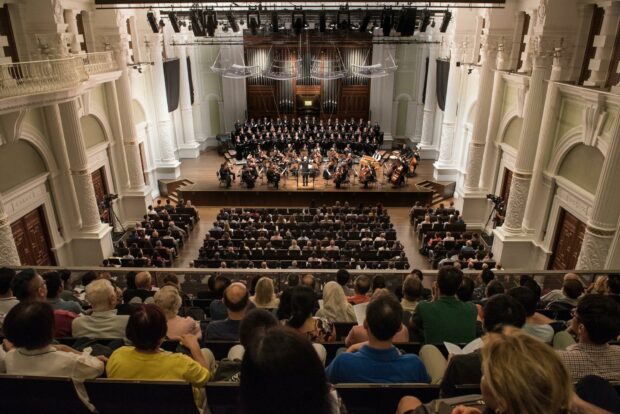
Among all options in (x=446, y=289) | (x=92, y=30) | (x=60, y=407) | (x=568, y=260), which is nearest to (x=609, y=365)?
(x=446, y=289)

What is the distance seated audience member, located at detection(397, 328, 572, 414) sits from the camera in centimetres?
143

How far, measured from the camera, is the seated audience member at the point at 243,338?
197 centimetres

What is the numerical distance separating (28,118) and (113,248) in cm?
430

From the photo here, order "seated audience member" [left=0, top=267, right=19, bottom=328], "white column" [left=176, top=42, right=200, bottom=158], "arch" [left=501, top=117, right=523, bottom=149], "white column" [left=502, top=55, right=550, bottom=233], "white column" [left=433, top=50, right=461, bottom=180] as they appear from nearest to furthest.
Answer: "seated audience member" [left=0, top=267, right=19, bottom=328], "white column" [left=502, top=55, right=550, bottom=233], "arch" [left=501, top=117, right=523, bottom=149], "white column" [left=433, top=50, right=461, bottom=180], "white column" [left=176, top=42, right=200, bottom=158]

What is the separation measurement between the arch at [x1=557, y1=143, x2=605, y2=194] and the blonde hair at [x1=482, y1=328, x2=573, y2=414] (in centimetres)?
929

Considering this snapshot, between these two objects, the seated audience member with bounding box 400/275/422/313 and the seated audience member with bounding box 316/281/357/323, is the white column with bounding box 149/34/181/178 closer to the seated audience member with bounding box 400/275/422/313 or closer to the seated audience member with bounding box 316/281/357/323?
the seated audience member with bounding box 316/281/357/323

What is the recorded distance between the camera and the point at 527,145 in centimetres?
1101

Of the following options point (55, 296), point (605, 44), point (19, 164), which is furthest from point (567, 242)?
point (19, 164)

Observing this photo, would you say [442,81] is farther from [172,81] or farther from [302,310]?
[302,310]

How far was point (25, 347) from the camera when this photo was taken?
8.95 ft

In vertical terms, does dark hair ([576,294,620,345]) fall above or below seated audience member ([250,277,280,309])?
above

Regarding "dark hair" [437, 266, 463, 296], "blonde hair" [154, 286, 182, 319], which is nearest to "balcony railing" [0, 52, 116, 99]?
"blonde hair" [154, 286, 182, 319]

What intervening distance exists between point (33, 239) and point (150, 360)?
977cm

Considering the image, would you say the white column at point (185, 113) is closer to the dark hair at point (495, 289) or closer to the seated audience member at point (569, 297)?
the dark hair at point (495, 289)
